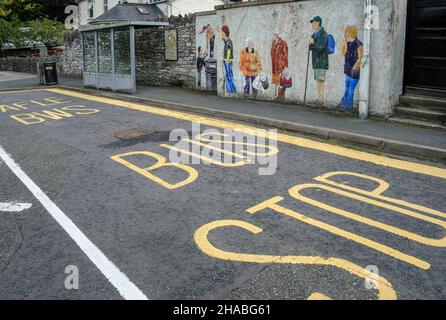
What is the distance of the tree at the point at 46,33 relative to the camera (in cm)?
3575

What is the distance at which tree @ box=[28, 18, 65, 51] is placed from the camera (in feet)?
117

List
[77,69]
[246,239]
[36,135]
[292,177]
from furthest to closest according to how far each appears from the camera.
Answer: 1. [77,69]
2. [36,135]
3. [292,177]
4. [246,239]

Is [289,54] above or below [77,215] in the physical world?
above

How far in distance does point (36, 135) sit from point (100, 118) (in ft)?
7.13

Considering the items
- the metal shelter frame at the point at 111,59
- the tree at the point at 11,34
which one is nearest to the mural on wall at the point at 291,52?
the metal shelter frame at the point at 111,59

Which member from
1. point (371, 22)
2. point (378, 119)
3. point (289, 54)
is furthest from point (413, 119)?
point (289, 54)

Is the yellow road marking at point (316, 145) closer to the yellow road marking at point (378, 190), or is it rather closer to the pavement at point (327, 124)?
the pavement at point (327, 124)

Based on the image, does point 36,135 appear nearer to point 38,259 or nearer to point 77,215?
point 77,215

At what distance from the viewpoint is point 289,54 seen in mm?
11531

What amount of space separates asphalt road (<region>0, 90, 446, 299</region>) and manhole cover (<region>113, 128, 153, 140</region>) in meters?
0.90

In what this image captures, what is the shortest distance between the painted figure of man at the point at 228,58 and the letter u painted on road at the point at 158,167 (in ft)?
21.5

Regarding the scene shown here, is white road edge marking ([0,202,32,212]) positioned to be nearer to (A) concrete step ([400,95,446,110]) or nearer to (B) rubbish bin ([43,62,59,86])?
(A) concrete step ([400,95,446,110])

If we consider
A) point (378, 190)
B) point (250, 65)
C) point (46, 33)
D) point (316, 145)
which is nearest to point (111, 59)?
point (250, 65)

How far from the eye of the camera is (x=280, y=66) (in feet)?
38.7
